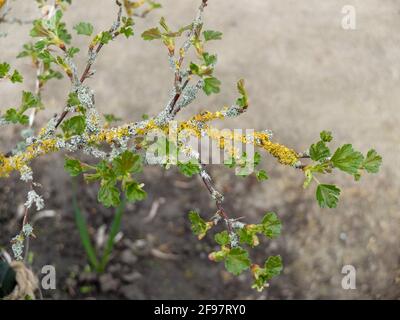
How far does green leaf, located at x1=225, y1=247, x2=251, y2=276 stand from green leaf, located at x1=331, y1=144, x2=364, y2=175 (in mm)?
273

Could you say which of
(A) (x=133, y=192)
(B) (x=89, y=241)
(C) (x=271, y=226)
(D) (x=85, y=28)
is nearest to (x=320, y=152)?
(C) (x=271, y=226)

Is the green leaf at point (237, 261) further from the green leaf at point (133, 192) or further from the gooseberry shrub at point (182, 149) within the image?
the green leaf at point (133, 192)

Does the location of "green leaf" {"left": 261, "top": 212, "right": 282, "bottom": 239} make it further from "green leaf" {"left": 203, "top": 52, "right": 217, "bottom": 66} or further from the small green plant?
the small green plant

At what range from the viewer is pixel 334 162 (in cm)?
103

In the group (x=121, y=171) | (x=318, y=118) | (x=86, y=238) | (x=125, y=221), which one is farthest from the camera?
(x=318, y=118)

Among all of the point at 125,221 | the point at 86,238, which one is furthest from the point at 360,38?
the point at 86,238

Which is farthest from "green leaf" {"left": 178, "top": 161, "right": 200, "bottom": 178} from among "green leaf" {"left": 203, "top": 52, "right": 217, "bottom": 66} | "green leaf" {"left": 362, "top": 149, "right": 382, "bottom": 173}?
"green leaf" {"left": 362, "top": 149, "right": 382, "bottom": 173}

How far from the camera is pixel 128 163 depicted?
93 centimetres

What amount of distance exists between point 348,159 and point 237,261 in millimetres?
314

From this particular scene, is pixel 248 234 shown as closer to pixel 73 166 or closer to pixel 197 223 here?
pixel 197 223

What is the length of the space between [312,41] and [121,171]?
3.28 meters

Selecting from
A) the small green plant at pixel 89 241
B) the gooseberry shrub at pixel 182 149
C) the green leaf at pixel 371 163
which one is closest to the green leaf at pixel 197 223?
the gooseberry shrub at pixel 182 149
